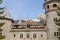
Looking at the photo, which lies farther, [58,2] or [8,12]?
[8,12]

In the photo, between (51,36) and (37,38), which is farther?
(37,38)

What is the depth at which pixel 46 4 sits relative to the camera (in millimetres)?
67375

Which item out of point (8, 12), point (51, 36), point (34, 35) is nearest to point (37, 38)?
point (34, 35)

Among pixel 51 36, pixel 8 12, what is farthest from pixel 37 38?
pixel 8 12

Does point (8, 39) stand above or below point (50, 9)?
below

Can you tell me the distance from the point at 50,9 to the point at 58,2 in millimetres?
2697

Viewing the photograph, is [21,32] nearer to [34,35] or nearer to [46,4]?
[34,35]

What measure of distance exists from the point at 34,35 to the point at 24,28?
3290 mm

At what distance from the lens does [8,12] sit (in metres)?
72.1

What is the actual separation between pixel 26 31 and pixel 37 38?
11.5 feet

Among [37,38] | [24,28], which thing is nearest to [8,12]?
[24,28]

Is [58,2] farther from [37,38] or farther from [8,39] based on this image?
[8,39]

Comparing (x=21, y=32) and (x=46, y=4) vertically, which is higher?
(x=46, y=4)

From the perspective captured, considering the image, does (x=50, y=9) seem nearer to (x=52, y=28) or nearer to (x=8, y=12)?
(x=52, y=28)
